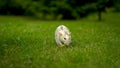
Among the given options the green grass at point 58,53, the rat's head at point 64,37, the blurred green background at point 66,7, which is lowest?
the green grass at point 58,53

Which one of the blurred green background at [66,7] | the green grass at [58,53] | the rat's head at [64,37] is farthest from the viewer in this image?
the blurred green background at [66,7]

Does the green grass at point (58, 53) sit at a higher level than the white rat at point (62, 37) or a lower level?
lower

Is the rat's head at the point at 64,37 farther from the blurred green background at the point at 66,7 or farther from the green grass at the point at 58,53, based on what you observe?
the blurred green background at the point at 66,7

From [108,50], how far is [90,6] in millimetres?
15546

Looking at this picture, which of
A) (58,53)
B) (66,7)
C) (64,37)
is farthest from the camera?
(66,7)

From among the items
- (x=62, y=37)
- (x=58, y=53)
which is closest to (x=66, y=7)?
(x=62, y=37)

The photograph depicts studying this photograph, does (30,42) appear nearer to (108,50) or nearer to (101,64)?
(108,50)

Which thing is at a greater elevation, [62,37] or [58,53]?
[62,37]

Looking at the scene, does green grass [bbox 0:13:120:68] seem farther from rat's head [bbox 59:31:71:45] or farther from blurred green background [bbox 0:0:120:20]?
blurred green background [bbox 0:0:120:20]

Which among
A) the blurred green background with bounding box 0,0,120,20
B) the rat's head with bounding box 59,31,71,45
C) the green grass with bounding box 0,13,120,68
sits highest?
the blurred green background with bounding box 0,0,120,20

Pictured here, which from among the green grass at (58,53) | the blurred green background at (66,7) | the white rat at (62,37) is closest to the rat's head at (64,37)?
the white rat at (62,37)

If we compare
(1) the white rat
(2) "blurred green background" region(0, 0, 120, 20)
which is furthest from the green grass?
(2) "blurred green background" region(0, 0, 120, 20)

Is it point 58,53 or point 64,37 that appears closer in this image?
point 58,53

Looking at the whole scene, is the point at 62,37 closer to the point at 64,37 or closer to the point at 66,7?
the point at 64,37
